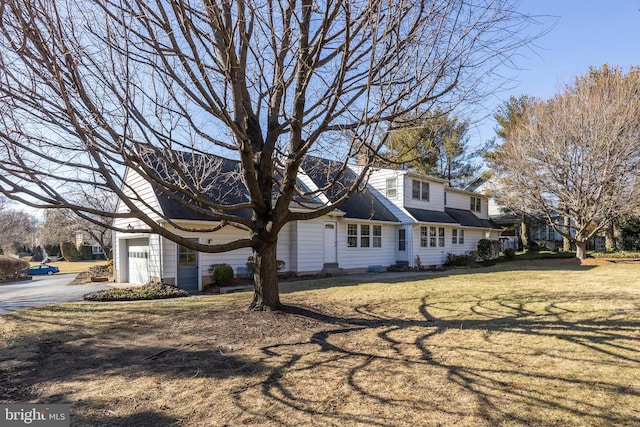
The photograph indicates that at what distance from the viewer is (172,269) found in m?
13.3

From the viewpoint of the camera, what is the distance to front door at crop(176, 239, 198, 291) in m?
13.6

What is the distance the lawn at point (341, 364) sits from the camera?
134 inches

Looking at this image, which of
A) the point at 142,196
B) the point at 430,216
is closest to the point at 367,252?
the point at 430,216

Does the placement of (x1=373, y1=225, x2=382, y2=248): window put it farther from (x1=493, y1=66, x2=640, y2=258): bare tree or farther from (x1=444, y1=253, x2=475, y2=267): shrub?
(x1=493, y1=66, x2=640, y2=258): bare tree

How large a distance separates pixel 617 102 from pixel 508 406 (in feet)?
66.5

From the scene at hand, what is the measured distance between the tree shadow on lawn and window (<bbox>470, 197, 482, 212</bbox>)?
2189 cm

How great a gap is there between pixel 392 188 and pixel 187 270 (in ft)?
39.7

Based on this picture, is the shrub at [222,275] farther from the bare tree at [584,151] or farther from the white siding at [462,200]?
the bare tree at [584,151]

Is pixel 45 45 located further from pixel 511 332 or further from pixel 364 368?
pixel 511 332

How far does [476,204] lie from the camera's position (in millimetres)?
27969

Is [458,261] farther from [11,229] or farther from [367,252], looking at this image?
[11,229]

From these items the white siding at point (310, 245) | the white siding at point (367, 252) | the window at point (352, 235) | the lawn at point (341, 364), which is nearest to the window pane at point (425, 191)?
the white siding at point (367, 252)

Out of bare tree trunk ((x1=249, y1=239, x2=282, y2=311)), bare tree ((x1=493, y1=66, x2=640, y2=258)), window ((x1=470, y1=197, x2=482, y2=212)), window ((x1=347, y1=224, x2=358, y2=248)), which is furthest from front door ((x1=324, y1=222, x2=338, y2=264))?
window ((x1=470, y1=197, x2=482, y2=212))

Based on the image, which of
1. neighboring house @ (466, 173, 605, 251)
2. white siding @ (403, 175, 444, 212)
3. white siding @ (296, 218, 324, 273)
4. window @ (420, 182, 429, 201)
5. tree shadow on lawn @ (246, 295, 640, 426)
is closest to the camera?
tree shadow on lawn @ (246, 295, 640, 426)
